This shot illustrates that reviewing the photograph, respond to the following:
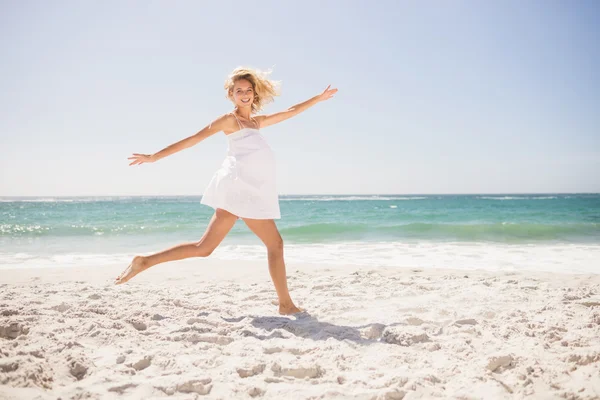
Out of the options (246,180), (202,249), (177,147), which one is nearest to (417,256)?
(246,180)

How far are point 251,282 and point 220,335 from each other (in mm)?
2232

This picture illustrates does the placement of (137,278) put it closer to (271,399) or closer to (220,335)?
(220,335)

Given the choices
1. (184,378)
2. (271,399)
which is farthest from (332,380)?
(184,378)

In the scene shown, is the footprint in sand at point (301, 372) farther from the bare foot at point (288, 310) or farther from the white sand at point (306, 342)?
the bare foot at point (288, 310)

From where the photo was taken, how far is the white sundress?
309 centimetres

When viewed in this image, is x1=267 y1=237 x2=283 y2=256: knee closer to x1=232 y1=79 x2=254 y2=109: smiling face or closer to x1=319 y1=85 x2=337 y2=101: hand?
x1=232 y1=79 x2=254 y2=109: smiling face

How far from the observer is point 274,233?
3262 mm

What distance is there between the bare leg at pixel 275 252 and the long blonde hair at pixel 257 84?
1078 millimetres

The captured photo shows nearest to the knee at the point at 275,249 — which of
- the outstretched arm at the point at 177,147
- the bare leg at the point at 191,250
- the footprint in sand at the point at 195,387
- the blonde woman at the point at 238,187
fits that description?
the blonde woman at the point at 238,187

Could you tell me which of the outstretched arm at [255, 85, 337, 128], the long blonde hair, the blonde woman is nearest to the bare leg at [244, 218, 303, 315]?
the blonde woman

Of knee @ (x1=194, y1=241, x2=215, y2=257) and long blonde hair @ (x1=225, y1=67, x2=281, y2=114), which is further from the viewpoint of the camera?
long blonde hair @ (x1=225, y1=67, x2=281, y2=114)

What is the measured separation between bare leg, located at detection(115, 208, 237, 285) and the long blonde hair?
1.10m

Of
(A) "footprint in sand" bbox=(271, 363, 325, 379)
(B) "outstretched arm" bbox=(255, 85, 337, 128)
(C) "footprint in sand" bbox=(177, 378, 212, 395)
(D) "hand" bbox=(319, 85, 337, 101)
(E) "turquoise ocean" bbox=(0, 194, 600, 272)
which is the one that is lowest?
(E) "turquoise ocean" bbox=(0, 194, 600, 272)

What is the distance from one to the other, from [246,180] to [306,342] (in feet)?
4.33
